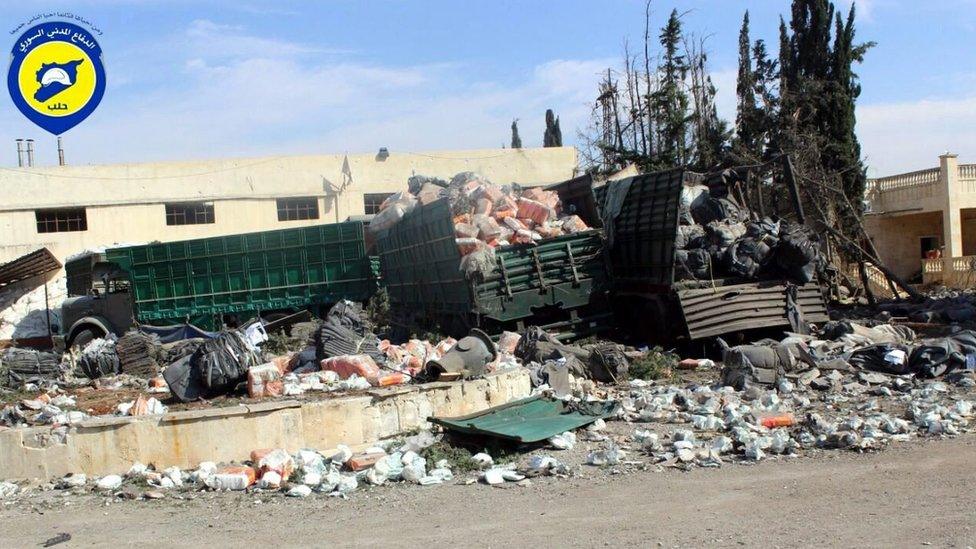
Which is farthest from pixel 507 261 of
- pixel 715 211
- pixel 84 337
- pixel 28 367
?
pixel 84 337

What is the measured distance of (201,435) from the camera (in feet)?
22.3

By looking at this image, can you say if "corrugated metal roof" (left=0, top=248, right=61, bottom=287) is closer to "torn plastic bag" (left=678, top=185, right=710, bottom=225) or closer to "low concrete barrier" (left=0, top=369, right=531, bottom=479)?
"torn plastic bag" (left=678, top=185, right=710, bottom=225)

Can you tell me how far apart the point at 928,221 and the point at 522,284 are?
22156 millimetres

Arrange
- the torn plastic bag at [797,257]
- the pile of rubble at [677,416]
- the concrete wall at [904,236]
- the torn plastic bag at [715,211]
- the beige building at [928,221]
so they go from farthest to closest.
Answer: the concrete wall at [904,236], the beige building at [928,221], the torn plastic bag at [715,211], the torn plastic bag at [797,257], the pile of rubble at [677,416]

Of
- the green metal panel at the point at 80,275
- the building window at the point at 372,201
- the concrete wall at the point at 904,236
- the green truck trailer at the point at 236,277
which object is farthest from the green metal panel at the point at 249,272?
the concrete wall at the point at 904,236

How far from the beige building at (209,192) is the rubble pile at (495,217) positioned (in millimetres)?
11493

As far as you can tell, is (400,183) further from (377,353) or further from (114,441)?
(114,441)

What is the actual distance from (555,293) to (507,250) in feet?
2.94

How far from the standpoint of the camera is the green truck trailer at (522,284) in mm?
11875

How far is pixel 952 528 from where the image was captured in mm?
4516

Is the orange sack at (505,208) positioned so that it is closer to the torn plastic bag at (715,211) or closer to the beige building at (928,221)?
the torn plastic bag at (715,211)

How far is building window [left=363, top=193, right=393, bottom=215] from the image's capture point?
2616 cm

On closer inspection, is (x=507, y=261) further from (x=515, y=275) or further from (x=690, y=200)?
(x=690, y=200)

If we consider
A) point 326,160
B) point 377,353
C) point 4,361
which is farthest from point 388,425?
point 326,160
